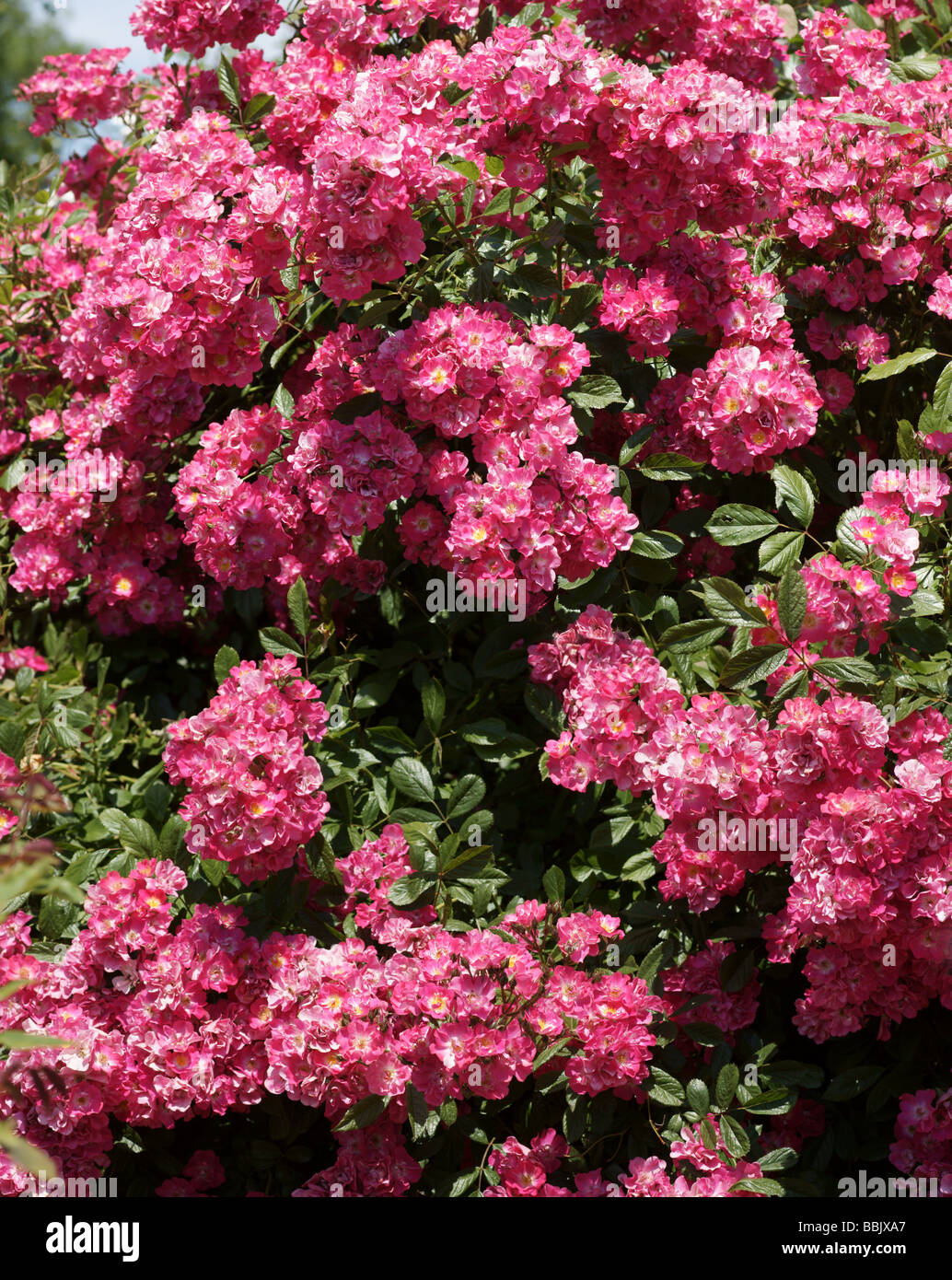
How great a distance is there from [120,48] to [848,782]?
3.68 meters

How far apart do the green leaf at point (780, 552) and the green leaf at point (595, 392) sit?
494 millimetres

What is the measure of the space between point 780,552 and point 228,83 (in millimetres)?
2137

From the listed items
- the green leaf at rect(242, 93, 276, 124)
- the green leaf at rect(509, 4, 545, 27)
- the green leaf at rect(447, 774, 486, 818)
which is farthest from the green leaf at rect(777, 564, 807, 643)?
the green leaf at rect(242, 93, 276, 124)

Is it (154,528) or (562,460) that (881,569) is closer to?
(562,460)

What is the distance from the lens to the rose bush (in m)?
2.36

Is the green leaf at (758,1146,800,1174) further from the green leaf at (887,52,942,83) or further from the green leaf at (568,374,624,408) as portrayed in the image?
the green leaf at (887,52,942,83)

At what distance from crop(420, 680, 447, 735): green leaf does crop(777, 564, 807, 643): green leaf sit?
0.84 m

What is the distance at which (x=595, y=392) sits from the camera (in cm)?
277

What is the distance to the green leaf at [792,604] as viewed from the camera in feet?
7.59

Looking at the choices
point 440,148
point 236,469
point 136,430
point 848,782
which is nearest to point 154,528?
point 136,430

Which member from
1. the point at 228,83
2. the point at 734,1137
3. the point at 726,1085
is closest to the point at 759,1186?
the point at 734,1137

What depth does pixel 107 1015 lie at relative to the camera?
258 cm

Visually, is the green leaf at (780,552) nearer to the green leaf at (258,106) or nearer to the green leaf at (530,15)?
the green leaf at (530,15)

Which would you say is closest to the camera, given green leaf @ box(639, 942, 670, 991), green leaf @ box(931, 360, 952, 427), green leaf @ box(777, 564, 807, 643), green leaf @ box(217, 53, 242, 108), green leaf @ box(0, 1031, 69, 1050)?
green leaf @ box(0, 1031, 69, 1050)
